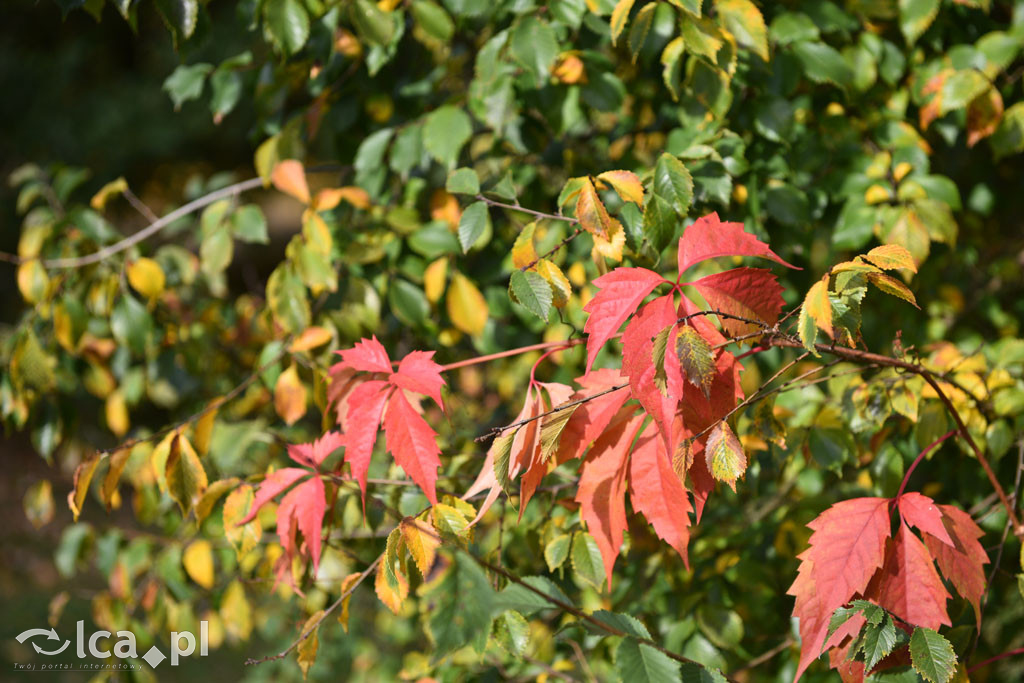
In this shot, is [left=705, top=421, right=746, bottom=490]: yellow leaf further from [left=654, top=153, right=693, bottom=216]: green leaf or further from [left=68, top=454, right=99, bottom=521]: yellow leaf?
[left=68, top=454, right=99, bottom=521]: yellow leaf

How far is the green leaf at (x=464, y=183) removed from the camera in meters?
1.03

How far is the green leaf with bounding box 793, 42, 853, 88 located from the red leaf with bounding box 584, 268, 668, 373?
67cm

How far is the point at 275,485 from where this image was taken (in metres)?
1.04

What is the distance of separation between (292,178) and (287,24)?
28cm

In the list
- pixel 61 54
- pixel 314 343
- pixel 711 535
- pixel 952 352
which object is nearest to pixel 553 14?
pixel 314 343

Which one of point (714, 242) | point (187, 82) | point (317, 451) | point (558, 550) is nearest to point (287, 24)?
point (187, 82)

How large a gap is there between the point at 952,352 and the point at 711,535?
0.54 meters

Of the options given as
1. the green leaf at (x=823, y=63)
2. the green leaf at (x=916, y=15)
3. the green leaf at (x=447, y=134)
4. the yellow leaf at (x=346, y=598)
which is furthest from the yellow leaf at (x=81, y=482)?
the green leaf at (x=916, y=15)

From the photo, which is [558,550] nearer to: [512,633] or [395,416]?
[512,633]

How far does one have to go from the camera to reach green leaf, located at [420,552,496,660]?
75cm

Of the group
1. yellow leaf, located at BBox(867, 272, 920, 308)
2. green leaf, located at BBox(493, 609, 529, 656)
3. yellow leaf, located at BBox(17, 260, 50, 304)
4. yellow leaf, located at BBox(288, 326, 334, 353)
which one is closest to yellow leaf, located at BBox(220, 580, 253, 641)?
yellow leaf, located at BBox(288, 326, 334, 353)

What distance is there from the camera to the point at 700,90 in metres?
1.15

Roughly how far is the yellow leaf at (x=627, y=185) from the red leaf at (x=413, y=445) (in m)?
0.40

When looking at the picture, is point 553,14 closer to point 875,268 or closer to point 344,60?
point 344,60
